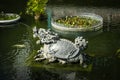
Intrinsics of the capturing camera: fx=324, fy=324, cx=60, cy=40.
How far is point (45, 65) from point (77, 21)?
23.5 feet

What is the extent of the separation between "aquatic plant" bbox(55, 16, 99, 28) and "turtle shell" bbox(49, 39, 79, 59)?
5.51 meters

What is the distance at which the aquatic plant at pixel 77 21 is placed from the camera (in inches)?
817

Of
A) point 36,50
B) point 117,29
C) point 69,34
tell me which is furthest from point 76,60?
point 117,29

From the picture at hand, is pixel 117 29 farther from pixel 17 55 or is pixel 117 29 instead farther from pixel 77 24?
pixel 17 55

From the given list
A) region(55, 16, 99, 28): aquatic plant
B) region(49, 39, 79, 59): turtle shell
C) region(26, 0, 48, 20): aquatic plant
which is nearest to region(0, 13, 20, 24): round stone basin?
region(26, 0, 48, 20): aquatic plant

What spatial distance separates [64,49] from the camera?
14.9m

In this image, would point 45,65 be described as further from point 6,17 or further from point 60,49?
point 6,17

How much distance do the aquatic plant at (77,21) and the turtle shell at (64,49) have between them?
18.1 feet

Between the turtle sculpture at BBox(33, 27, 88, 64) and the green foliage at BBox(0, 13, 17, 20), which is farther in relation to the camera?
the green foliage at BBox(0, 13, 17, 20)

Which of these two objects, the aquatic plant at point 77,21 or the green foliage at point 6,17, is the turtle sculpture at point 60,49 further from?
the green foliage at point 6,17

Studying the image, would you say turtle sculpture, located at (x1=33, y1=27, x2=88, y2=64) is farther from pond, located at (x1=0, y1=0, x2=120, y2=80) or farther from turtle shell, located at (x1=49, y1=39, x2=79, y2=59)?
pond, located at (x1=0, y1=0, x2=120, y2=80)

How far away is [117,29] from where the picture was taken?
20.9 metres

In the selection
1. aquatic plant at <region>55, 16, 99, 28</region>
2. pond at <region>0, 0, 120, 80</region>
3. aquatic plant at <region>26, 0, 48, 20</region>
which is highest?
aquatic plant at <region>26, 0, 48, 20</region>

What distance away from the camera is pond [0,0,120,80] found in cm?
1416
